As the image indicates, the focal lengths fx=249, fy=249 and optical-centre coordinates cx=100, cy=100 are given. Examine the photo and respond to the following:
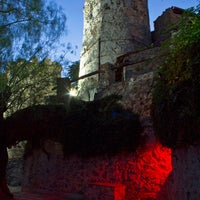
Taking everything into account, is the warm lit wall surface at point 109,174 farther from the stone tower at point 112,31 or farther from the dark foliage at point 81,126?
the stone tower at point 112,31

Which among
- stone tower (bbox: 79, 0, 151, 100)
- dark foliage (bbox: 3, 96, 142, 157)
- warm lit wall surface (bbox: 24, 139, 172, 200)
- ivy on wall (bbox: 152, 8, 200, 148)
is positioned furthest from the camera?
stone tower (bbox: 79, 0, 151, 100)

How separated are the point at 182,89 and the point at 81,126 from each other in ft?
18.8

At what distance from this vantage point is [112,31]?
14992 mm

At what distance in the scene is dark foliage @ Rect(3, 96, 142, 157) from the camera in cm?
766

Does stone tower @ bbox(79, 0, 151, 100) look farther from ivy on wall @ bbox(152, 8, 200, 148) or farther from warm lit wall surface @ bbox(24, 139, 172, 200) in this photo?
ivy on wall @ bbox(152, 8, 200, 148)

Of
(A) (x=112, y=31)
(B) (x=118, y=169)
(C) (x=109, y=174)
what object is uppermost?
(A) (x=112, y=31)

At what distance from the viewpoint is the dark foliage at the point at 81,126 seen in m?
7.66

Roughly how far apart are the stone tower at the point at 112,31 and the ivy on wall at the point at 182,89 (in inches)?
409

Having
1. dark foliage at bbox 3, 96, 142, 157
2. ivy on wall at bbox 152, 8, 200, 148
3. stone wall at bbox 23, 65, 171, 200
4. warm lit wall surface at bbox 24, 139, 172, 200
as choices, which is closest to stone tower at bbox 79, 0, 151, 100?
stone wall at bbox 23, 65, 171, 200

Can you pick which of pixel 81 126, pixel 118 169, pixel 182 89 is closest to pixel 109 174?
pixel 118 169

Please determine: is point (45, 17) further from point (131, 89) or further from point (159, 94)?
point (159, 94)

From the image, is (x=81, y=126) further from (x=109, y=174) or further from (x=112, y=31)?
(x=112, y=31)

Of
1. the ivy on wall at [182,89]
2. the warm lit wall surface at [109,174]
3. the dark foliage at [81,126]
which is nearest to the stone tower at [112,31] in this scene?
the dark foliage at [81,126]

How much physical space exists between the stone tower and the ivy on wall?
1040 centimetres
